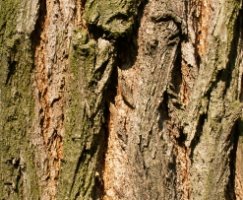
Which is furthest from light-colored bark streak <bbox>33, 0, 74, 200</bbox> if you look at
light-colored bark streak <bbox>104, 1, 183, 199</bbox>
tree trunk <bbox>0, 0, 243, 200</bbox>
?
light-colored bark streak <bbox>104, 1, 183, 199</bbox>

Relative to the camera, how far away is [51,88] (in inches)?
69.2

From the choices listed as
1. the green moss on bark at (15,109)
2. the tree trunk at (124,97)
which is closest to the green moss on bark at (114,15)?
the tree trunk at (124,97)

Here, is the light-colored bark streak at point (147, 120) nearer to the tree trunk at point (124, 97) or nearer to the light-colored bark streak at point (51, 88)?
the tree trunk at point (124, 97)

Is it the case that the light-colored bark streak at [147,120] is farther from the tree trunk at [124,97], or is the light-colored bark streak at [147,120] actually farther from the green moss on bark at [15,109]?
the green moss on bark at [15,109]

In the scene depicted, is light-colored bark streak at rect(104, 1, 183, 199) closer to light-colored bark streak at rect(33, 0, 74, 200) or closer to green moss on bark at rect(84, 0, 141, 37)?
green moss on bark at rect(84, 0, 141, 37)

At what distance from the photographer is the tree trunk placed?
1673 mm

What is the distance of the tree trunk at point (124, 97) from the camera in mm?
1673

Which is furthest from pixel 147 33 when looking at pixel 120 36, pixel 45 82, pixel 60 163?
pixel 60 163

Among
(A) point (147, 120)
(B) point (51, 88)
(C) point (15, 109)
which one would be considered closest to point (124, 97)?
(A) point (147, 120)

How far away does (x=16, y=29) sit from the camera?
5.66ft

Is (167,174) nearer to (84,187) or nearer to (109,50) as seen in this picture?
(84,187)

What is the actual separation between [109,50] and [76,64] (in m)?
0.10

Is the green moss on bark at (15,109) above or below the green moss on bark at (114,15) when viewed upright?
below

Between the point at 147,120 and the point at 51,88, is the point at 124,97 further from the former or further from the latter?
the point at 51,88
